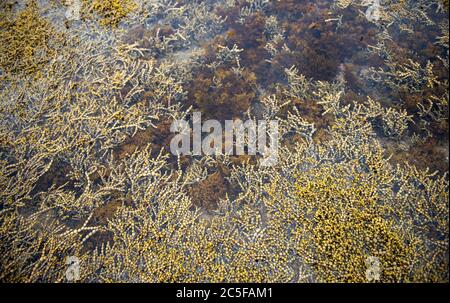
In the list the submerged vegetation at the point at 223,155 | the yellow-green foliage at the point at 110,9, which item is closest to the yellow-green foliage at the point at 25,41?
the submerged vegetation at the point at 223,155

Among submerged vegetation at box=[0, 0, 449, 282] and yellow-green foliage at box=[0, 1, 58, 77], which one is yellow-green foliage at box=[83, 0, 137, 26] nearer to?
submerged vegetation at box=[0, 0, 449, 282]

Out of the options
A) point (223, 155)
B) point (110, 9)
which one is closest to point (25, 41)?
point (110, 9)

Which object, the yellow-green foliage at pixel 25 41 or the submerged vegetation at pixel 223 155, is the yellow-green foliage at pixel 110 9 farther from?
the yellow-green foliage at pixel 25 41

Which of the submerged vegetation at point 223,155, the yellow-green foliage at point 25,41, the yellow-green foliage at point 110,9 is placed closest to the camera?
the submerged vegetation at point 223,155

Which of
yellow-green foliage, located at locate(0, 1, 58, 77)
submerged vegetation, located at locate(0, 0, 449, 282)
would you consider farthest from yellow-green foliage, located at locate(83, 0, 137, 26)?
yellow-green foliage, located at locate(0, 1, 58, 77)

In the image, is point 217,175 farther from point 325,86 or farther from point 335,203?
point 325,86

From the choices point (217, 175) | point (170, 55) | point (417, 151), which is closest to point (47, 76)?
point (170, 55)

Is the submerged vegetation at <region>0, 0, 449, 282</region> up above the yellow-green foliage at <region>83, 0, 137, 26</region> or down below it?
below
